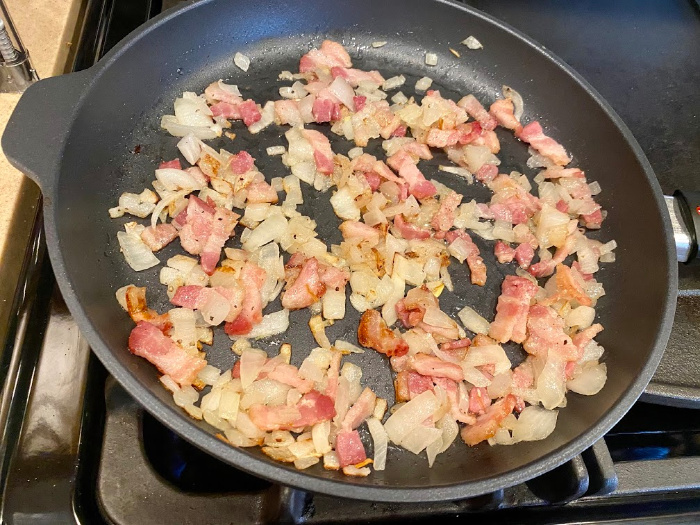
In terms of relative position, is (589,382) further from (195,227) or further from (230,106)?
(230,106)

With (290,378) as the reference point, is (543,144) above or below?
above


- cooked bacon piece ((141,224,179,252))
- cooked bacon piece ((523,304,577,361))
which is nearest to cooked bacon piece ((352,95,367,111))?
cooked bacon piece ((141,224,179,252))

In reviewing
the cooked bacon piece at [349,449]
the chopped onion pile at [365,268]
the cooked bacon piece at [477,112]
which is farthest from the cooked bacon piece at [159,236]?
the cooked bacon piece at [477,112]

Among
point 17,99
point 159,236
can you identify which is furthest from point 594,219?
point 17,99

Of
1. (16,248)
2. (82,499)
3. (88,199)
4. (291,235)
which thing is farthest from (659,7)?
(82,499)

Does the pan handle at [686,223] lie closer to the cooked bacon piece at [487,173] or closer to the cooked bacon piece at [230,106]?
the cooked bacon piece at [487,173]

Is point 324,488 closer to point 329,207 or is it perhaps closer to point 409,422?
point 409,422
